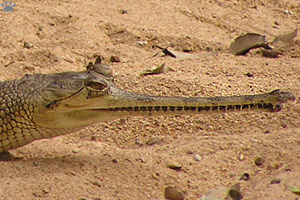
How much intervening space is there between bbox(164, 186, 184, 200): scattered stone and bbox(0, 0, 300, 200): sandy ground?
0.18 ft

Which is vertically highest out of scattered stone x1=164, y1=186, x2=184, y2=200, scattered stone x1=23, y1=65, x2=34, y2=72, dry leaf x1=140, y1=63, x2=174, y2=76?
dry leaf x1=140, y1=63, x2=174, y2=76

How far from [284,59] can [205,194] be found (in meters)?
2.05

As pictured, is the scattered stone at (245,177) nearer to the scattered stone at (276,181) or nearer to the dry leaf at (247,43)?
the scattered stone at (276,181)

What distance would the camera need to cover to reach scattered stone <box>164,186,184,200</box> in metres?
3.44

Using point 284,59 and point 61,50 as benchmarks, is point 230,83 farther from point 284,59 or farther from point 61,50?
point 61,50

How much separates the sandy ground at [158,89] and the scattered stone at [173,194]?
54mm

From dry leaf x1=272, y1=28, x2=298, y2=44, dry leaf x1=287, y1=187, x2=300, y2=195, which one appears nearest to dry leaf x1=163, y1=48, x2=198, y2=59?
dry leaf x1=272, y1=28, x2=298, y2=44

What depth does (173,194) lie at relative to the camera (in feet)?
11.3

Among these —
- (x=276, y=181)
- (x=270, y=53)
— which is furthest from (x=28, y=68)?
(x=276, y=181)

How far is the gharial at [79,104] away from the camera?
382cm

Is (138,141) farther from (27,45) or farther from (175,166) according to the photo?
(27,45)

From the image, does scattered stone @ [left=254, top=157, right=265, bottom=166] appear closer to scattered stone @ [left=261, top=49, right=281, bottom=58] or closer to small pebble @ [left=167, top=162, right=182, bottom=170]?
small pebble @ [left=167, top=162, right=182, bottom=170]

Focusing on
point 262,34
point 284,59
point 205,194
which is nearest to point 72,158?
point 205,194

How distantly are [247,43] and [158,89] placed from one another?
3.65 feet
